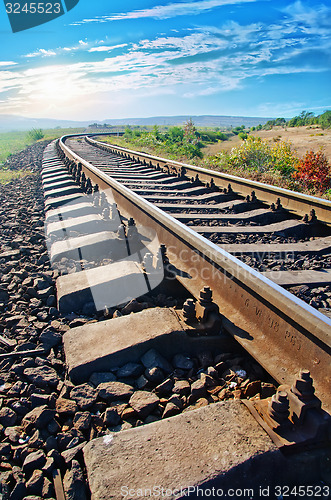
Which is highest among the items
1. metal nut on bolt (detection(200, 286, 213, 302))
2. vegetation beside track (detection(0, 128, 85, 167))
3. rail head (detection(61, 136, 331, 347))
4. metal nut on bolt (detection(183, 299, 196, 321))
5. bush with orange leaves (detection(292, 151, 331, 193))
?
vegetation beside track (detection(0, 128, 85, 167))

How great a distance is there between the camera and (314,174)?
950 centimetres

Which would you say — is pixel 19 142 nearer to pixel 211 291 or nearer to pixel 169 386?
pixel 211 291

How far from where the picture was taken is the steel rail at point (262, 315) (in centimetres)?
168

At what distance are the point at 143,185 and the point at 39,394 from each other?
5051 millimetres

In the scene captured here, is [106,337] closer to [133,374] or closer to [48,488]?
[133,374]

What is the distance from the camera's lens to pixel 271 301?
1.98 meters

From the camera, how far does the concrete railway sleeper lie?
1386 mm

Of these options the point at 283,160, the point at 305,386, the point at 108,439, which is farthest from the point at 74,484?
the point at 283,160

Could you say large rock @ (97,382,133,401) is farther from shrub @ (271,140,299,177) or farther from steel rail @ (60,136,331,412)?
shrub @ (271,140,299,177)

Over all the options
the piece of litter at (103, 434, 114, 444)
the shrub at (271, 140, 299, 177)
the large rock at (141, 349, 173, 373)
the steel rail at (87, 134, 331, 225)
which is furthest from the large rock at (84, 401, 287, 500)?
the shrub at (271, 140, 299, 177)

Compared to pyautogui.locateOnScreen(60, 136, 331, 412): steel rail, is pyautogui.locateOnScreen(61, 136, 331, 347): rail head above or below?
above

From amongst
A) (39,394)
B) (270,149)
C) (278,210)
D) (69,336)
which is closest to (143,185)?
(278,210)

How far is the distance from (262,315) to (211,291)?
347 mm

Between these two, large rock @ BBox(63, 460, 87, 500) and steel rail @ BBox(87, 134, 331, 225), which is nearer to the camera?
large rock @ BBox(63, 460, 87, 500)
